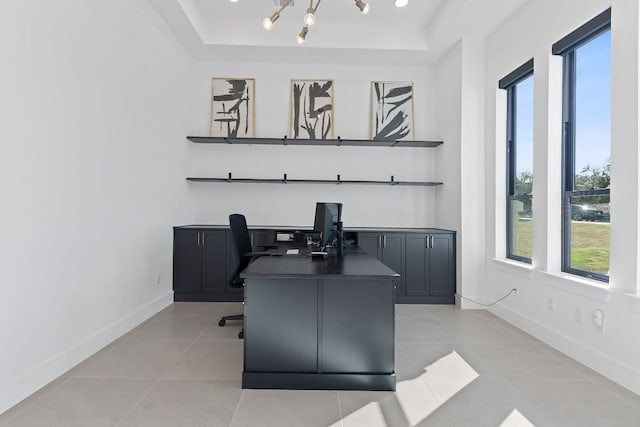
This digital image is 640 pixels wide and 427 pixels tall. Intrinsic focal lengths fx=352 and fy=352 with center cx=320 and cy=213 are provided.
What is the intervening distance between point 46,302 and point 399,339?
2907 millimetres

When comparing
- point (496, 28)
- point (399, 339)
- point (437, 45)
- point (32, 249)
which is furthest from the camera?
point (437, 45)

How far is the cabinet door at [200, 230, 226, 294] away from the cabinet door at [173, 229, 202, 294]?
7 cm

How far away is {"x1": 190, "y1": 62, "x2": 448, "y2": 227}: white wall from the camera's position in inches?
209

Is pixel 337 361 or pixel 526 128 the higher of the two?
pixel 526 128

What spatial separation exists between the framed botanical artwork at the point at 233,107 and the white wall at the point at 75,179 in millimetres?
1047

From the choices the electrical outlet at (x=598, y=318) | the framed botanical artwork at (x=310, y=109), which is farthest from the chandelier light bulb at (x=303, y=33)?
the electrical outlet at (x=598, y=318)

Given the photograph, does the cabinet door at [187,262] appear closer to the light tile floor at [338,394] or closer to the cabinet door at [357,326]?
the light tile floor at [338,394]

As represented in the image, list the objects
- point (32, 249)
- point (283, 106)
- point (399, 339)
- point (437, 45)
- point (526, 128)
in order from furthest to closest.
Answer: point (283, 106) < point (437, 45) < point (526, 128) < point (399, 339) < point (32, 249)

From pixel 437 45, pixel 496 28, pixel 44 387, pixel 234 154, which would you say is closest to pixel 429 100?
pixel 437 45

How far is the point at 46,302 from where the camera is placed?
246cm

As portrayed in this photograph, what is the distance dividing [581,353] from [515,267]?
3.51ft

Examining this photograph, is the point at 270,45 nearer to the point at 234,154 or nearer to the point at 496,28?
the point at 234,154

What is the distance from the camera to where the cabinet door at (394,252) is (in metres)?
4.75

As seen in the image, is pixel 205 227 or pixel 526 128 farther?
pixel 205 227
